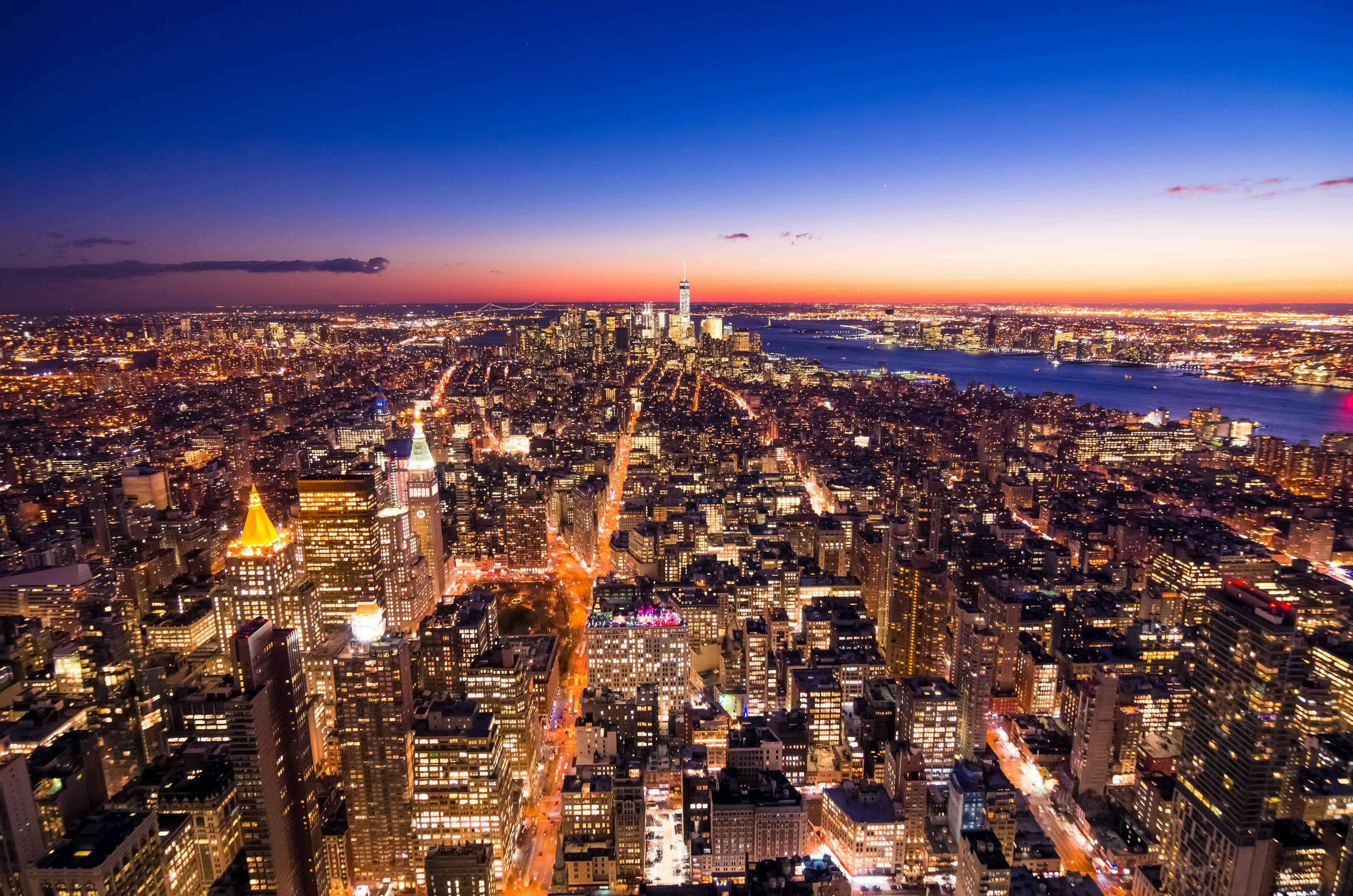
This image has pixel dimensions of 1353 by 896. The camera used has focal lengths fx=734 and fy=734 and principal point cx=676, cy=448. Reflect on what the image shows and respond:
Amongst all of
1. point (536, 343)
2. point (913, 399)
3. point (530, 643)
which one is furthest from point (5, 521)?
point (536, 343)

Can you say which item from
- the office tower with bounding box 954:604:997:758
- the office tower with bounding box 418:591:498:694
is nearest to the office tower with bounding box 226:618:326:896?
the office tower with bounding box 418:591:498:694

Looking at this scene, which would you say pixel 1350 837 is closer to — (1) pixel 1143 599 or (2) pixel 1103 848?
(2) pixel 1103 848

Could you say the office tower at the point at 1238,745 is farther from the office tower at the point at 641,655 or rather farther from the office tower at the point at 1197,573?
the office tower at the point at 641,655

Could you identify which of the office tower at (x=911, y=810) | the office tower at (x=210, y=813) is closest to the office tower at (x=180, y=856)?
the office tower at (x=210, y=813)

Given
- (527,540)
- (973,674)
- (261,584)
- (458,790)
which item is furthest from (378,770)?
(527,540)

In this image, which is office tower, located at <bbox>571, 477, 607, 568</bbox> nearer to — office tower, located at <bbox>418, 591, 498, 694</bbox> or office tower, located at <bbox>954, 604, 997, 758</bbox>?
office tower, located at <bbox>418, 591, 498, 694</bbox>

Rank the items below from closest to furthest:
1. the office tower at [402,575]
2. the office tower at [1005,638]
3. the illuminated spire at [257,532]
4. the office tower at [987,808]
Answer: the office tower at [987,808] → the office tower at [1005,638] → the illuminated spire at [257,532] → the office tower at [402,575]

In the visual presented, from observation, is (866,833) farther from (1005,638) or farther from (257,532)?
(257,532)

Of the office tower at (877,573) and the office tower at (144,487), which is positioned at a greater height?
the office tower at (144,487)
